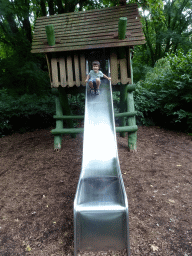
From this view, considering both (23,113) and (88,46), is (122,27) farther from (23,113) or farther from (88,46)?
(23,113)

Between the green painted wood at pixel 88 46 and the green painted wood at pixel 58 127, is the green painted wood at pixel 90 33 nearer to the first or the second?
the green painted wood at pixel 88 46

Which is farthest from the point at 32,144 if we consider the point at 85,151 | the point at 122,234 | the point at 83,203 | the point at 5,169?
the point at 122,234

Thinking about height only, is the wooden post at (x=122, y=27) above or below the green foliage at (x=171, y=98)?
above

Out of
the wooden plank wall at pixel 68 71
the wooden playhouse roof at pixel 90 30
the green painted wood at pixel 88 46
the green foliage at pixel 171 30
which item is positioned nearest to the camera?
the green painted wood at pixel 88 46

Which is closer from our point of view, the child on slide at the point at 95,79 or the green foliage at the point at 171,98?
the child on slide at the point at 95,79

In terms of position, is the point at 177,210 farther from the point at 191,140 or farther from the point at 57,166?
the point at 191,140

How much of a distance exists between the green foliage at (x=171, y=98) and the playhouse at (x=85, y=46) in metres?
2.02

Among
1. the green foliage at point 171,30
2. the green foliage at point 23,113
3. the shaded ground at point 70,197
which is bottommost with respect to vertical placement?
the shaded ground at point 70,197

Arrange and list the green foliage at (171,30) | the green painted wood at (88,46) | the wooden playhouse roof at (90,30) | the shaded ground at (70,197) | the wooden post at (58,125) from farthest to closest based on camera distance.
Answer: the green foliage at (171,30) < the wooden post at (58,125) < the wooden playhouse roof at (90,30) < the green painted wood at (88,46) < the shaded ground at (70,197)

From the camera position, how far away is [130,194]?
3373 millimetres

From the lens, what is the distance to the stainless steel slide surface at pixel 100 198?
7.08 feet

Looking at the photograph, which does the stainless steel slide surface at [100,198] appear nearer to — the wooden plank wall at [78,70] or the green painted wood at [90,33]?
the wooden plank wall at [78,70]

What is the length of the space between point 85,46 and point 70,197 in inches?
138

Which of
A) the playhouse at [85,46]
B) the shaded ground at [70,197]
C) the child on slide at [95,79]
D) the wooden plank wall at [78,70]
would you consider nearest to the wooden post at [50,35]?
the playhouse at [85,46]
